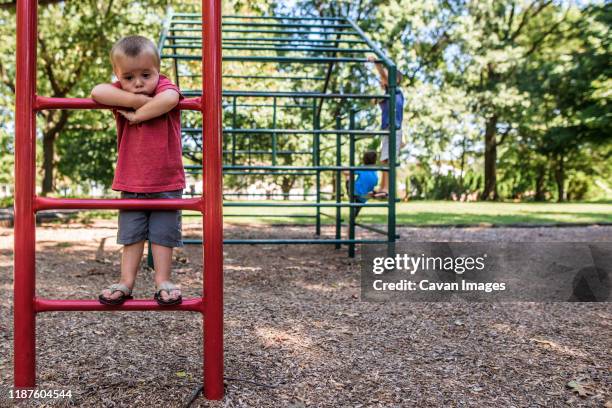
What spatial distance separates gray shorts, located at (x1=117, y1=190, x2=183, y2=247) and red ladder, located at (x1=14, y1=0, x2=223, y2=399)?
137mm

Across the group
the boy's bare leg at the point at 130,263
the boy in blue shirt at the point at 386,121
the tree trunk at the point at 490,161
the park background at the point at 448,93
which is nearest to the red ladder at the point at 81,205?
the boy's bare leg at the point at 130,263

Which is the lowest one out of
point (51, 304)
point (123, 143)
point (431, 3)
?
point (51, 304)

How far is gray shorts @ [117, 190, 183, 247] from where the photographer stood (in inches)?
73.0

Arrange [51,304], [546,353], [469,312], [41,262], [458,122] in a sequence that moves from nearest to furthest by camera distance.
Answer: [51,304], [546,353], [469,312], [41,262], [458,122]

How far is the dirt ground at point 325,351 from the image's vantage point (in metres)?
1.79

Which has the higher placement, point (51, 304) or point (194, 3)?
point (194, 3)

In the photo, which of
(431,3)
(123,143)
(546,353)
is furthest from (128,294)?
(431,3)

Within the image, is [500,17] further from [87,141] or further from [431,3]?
[87,141]

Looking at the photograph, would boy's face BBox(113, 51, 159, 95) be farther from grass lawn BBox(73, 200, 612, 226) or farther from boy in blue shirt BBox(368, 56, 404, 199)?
grass lawn BBox(73, 200, 612, 226)

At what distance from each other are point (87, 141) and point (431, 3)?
440 inches

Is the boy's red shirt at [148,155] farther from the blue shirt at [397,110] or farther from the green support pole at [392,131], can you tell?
the blue shirt at [397,110]

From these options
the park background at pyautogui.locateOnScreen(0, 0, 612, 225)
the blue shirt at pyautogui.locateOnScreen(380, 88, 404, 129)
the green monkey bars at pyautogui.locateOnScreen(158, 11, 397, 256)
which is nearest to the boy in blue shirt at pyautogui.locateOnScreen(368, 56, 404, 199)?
the blue shirt at pyautogui.locateOnScreen(380, 88, 404, 129)

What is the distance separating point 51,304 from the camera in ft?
5.68

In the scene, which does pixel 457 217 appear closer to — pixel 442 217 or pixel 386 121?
pixel 442 217
